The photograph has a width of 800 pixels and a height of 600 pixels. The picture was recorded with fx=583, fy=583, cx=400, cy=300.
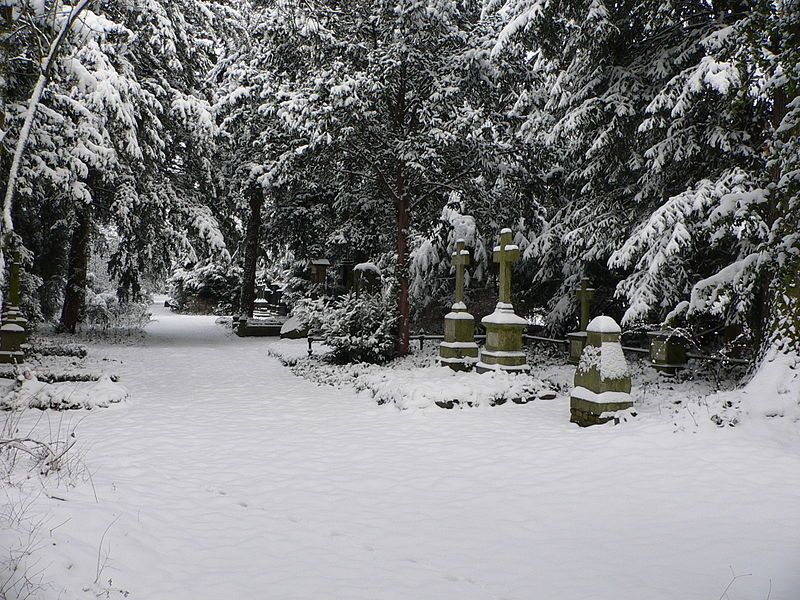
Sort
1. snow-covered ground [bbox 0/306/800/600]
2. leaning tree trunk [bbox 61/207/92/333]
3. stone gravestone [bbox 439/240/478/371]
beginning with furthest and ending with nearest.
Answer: leaning tree trunk [bbox 61/207/92/333], stone gravestone [bbox 439/240/478/371], snow-covered ground [bbox 0/306/800/600]

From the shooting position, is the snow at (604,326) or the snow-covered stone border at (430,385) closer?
the snow at (604,326)

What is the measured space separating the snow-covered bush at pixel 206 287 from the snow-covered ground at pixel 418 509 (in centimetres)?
2755

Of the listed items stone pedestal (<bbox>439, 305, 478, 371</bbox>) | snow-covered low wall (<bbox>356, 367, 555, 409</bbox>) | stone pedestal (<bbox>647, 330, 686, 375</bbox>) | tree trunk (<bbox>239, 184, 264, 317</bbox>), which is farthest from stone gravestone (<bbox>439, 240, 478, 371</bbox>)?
tree trunk (<bbox>239, 184, 264, 317</bbox>)

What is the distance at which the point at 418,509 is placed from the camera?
15.5 ft

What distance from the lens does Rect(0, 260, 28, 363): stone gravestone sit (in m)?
11.1

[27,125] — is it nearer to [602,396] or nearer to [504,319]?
[602,396]

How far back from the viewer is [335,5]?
48.1 ft

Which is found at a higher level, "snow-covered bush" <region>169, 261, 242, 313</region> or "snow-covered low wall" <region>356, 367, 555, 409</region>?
"snow-covered bush" <region>169, 261, 242, 313</region>

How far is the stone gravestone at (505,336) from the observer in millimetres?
10719

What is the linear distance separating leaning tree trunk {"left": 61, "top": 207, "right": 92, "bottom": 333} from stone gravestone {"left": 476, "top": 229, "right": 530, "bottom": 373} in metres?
12.7

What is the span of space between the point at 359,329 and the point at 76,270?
9.83 meters

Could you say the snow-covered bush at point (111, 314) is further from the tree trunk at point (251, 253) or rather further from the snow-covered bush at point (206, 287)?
the snow-covered bush at point (206, 287)

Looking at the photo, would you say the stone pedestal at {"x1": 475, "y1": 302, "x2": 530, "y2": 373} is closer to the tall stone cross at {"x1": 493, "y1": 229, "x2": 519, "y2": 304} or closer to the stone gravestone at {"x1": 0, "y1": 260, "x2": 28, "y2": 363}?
the tall stone cross at {"x1": 493, "y1": 229, "x2": 519, "y2": 304}

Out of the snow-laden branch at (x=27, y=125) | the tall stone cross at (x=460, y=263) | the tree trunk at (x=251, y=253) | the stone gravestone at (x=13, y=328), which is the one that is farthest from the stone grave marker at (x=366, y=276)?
the snow-laden branch at (x=27, y=125)
